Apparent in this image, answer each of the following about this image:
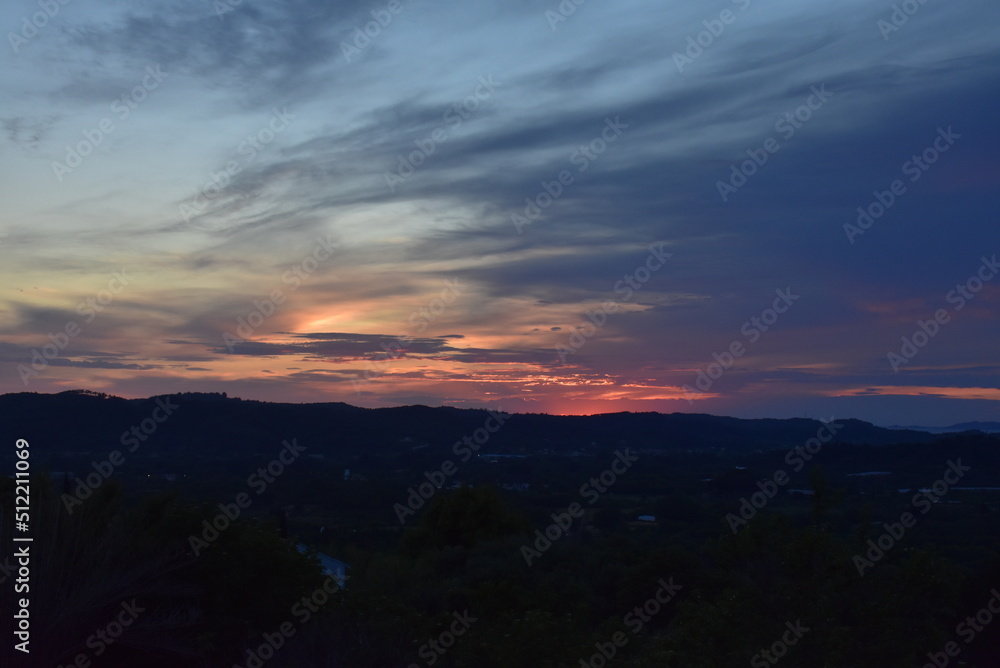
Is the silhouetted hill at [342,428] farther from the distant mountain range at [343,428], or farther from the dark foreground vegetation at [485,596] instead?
the dark foreground vegetation at [485,596]

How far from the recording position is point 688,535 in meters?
37.7

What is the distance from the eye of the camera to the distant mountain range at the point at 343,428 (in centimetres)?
5909

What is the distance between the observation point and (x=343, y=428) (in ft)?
280

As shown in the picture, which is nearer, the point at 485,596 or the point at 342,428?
the point at 485,596

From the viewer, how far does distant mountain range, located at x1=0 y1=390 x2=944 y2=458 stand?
59.1 m

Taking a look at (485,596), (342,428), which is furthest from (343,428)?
(485,596)

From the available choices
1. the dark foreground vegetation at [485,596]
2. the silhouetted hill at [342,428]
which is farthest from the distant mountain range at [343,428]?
the dark foreground vegetation at [485,596]

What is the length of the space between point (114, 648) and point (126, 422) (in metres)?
55.2

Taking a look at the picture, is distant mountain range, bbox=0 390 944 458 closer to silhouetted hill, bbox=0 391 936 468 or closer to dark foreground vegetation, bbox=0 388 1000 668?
silhouetted hill, bbox=0 391 936 468

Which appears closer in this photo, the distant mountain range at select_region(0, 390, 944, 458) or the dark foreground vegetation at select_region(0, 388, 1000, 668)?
the dark foreground vegetation at select_region(0, 388, 1000, 668)

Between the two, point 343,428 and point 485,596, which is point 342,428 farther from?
point 485,596

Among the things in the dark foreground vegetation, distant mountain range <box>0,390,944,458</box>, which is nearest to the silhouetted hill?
distant mountain range <box>0,390,944,458</box>

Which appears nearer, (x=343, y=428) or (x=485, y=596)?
(x=485, y=596)

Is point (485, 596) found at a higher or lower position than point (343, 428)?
lower
